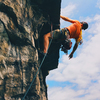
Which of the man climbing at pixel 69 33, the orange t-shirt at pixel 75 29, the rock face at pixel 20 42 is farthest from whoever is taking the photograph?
the orange t-shirt at pixel 75 29

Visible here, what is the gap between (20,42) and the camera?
12.4ft

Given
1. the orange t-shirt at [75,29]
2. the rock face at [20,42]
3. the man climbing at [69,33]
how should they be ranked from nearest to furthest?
the rock face at [20,42], the man climbing at [69,33], the orange t-shirt at [75,29]

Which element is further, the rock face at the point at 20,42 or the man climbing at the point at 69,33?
the man climbing at the point at 69,33

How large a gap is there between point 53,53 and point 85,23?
80.8 inches

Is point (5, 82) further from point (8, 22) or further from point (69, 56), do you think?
point (69, 56)

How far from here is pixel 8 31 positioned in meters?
3.34

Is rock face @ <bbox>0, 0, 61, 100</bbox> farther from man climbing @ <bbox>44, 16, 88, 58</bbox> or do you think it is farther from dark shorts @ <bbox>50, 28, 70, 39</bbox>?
dark shorts @ <bbox>50, 28, 70, 39</bbox>

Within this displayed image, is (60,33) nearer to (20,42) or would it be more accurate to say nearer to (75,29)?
(75,29)

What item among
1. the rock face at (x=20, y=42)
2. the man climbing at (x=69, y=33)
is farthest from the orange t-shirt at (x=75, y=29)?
the rock face at (x=20, y=42)

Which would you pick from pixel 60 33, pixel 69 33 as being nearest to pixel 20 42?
pixel 60 33

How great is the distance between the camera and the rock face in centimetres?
316

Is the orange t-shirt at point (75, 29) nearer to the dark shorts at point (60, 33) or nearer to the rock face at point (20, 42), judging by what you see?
the dark shorts at point (60, 33)

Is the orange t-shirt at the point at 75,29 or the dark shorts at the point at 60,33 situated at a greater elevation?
the orange t-shirt at the point at 75,29

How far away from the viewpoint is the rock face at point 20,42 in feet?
10.4
